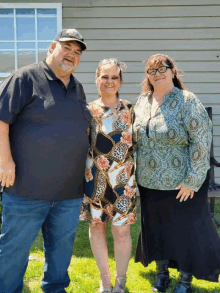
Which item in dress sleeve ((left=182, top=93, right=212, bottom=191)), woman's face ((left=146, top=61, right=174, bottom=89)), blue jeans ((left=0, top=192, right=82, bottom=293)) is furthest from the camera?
woman's face ((left=146, top=61, right=174, bottom=89))

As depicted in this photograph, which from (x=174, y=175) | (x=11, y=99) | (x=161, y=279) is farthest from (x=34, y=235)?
(x=161, y=279)

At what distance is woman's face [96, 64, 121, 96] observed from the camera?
99.5 inches

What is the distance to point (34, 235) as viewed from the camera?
235cm

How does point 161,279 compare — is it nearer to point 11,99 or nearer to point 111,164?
point 111,164

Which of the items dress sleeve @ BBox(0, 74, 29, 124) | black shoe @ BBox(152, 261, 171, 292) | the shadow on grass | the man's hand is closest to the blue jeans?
the man's hand

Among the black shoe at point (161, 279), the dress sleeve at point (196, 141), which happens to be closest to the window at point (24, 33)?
Answer: the dress sleeve at point (196, 141)

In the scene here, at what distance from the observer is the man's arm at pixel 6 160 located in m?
2.12

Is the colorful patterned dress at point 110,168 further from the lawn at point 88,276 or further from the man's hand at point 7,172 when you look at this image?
the lawn at point 88,276

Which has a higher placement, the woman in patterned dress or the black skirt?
the woman in patterned dress

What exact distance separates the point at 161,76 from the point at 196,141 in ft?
1.77

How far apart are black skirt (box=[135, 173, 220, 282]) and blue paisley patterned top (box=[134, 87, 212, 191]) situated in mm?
141

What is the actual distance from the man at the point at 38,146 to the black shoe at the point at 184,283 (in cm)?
109

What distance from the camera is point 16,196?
225 cm

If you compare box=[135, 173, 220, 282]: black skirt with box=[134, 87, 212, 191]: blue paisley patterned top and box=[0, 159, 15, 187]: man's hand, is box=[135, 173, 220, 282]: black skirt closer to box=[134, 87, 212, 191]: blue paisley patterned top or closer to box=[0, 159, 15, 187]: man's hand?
box=[134, 87, 212, 191]: blue paisley patterned top
